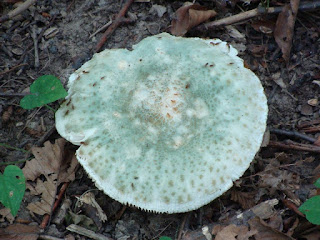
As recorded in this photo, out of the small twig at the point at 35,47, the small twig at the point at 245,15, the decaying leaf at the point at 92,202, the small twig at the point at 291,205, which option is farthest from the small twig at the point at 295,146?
the small twig at the point at 35,47

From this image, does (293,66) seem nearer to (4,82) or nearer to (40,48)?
(40,48)

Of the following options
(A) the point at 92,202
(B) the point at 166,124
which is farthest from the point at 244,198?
(A) the point at 92,202

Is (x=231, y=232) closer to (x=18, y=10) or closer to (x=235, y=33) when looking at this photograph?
(x=235, y=33)

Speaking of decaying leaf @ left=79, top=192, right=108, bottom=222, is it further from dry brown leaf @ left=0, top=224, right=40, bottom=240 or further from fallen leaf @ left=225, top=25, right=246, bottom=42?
fallen leaf @ left=225, top=25, right=246, bottom=42

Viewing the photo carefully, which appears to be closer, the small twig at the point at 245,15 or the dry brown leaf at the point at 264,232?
the dry brown leaf at the point at 264,232

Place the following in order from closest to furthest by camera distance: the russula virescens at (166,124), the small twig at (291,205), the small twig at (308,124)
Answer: the russula virescens at (166,124) < the small twig at (291,205) < the small twig at (308,124)

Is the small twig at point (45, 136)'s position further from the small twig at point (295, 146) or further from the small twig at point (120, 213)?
the small twig at point (295, 146)

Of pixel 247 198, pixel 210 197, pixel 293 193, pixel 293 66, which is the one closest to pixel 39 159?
pixel 210 197
